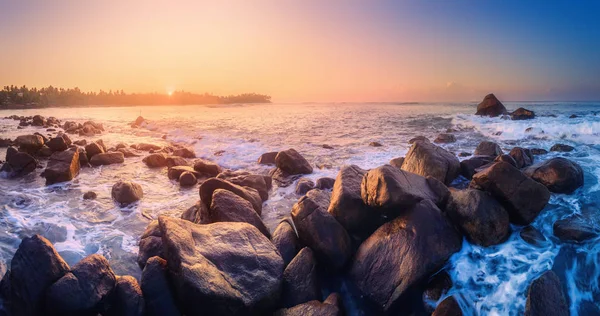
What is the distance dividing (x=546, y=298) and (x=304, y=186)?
5.50 metres

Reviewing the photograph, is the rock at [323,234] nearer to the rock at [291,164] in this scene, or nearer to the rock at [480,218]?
the rock at [480,218]

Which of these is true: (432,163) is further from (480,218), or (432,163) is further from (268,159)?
(268,159)

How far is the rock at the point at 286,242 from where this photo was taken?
4.87m

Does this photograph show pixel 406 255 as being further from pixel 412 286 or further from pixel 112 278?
pixel 112 278

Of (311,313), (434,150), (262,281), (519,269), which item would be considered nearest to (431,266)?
(519,269)

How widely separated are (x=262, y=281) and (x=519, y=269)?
3813 mm

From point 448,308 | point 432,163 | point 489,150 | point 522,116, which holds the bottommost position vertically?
point 448,308

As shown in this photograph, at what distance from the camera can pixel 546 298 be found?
3799mm

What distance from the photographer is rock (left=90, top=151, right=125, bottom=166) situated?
464 inches

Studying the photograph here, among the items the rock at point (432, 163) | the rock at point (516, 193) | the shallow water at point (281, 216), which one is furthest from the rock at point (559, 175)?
the rock at point (516, 193)

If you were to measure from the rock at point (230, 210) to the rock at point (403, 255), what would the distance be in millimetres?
1953

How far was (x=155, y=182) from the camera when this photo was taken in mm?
9836

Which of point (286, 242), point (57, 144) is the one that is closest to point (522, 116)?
point (286, 242)

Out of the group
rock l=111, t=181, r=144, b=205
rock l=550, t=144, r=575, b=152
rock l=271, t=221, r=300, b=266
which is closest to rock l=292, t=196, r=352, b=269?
rock l=271, t=221, r=300, b=266
